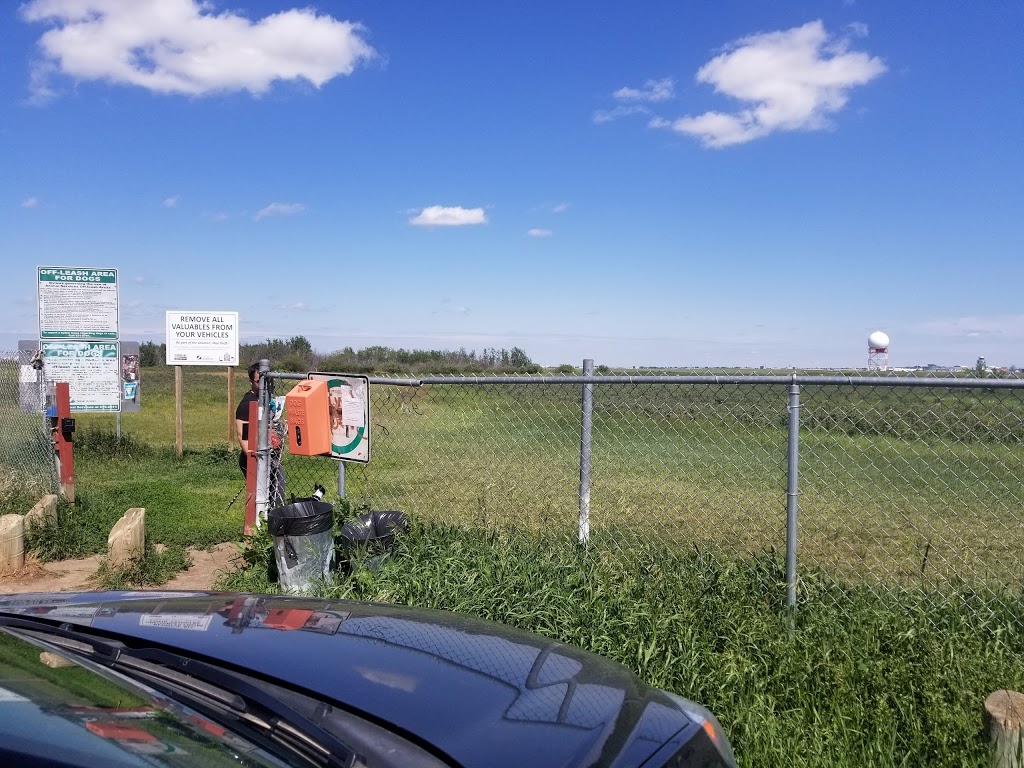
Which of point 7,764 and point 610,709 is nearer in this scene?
point 7,764

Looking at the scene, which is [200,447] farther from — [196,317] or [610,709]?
[610,709]

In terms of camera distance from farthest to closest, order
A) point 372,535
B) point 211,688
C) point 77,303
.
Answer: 1. point 77,303
2. point 372,535
3. point 211,688

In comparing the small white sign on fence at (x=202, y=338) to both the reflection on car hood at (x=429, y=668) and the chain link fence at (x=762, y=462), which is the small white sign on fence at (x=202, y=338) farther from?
the reflection on car hood at (x=429, y=668)

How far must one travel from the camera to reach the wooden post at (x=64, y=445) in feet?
28.7

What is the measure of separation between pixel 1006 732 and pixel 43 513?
8.13m

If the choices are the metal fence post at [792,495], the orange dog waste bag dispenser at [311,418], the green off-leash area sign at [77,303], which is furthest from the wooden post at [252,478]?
the green off-leash area sign at [77,303]

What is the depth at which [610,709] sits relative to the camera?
2031 mm

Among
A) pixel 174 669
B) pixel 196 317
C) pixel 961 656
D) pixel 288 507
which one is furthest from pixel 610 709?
pixel 196 317

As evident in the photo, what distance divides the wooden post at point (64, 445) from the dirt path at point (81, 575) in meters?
1.47

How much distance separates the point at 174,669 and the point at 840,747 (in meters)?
2.81

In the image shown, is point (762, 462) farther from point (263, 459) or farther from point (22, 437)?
point (22, 437)

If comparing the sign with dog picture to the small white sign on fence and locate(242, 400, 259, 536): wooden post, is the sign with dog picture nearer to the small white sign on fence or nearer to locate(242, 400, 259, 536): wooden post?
locate(242, 400, 259, 536): wooden post

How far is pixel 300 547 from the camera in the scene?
548cm

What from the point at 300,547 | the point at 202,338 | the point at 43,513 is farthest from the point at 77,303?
the point at 300,547
